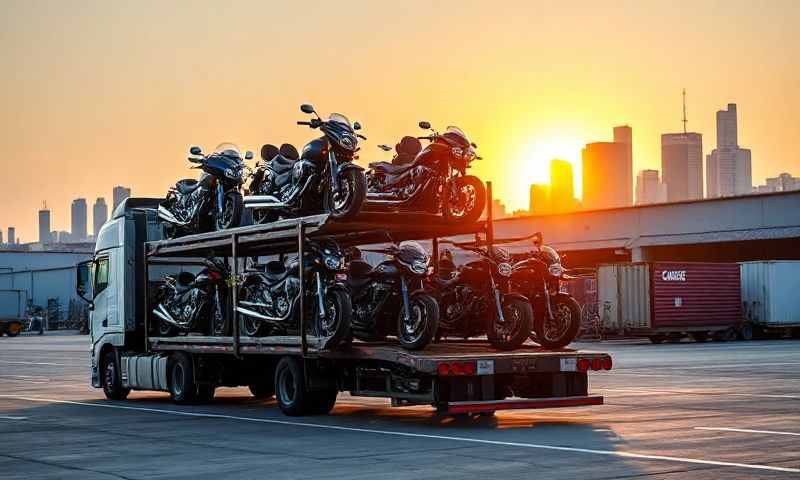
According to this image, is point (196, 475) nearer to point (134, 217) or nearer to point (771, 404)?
point (771, 404)

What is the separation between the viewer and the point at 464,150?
17.7 m

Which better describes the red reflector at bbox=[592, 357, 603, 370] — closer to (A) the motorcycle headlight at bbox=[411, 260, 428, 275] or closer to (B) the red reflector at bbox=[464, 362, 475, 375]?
(B) the red reflector at bbox=[464, 362, 475, 375]

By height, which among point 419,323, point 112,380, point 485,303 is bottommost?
point 112,380

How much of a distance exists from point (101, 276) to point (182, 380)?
3994mm

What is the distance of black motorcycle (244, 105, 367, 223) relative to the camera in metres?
17.2

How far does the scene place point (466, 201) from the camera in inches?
709

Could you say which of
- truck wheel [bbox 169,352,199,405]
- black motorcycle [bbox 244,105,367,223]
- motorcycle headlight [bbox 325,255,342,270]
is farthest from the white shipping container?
motorcycle headlight [bbox 325,255,342,270]

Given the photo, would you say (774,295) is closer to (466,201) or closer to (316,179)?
(466,201)

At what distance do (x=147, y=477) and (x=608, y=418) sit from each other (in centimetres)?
733

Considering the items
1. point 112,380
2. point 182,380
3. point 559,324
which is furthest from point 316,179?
point 112,380

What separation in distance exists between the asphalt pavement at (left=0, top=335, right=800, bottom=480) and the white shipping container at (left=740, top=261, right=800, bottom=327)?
32441mm

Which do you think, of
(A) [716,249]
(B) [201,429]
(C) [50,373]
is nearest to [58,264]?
(A) [716,249]

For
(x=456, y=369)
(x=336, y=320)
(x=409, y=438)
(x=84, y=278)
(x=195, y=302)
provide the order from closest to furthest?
(x=409, y=438), (x=456, y=369), (x=336, y=320), (x=195, y=302), (x=84, y=278)

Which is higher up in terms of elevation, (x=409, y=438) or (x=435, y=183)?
(x=435, y=183)
